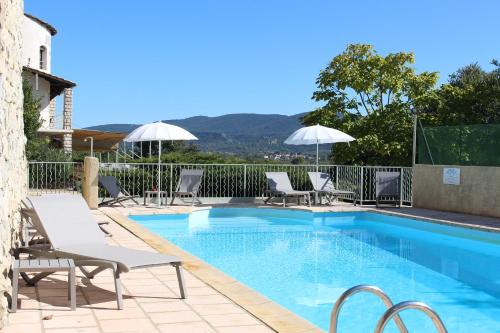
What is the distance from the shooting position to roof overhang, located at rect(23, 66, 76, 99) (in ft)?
93.5

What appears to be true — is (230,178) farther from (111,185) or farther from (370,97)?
(370,97)

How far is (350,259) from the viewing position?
8.91 meters

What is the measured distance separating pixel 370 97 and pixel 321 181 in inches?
215

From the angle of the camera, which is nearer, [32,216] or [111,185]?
[32,216]

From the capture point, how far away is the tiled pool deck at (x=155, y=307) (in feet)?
13.2

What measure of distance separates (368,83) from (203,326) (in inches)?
619

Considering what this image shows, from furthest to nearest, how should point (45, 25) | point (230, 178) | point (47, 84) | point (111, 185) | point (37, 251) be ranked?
point (45, 25) → point (47, 84) → point (230, 178) → point (111, 185) → point (37, 251)

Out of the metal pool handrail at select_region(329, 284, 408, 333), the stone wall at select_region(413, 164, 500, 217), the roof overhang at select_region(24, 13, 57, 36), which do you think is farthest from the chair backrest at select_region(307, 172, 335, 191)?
the roof overhang at select_region(24, 13, 57, 36)

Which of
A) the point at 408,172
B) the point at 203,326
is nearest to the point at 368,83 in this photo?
the point at 408,172

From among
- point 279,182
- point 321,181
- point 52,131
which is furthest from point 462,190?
point 52,131

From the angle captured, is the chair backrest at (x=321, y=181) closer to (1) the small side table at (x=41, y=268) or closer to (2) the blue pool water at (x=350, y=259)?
(2) the blue pool water at (x=350, y=259)

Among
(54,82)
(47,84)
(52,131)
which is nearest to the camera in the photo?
(52,131)

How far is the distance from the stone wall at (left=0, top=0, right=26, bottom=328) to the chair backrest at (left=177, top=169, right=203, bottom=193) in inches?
329

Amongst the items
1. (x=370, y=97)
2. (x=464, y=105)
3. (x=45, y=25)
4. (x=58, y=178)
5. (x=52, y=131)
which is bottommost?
(x=58, y=178)
